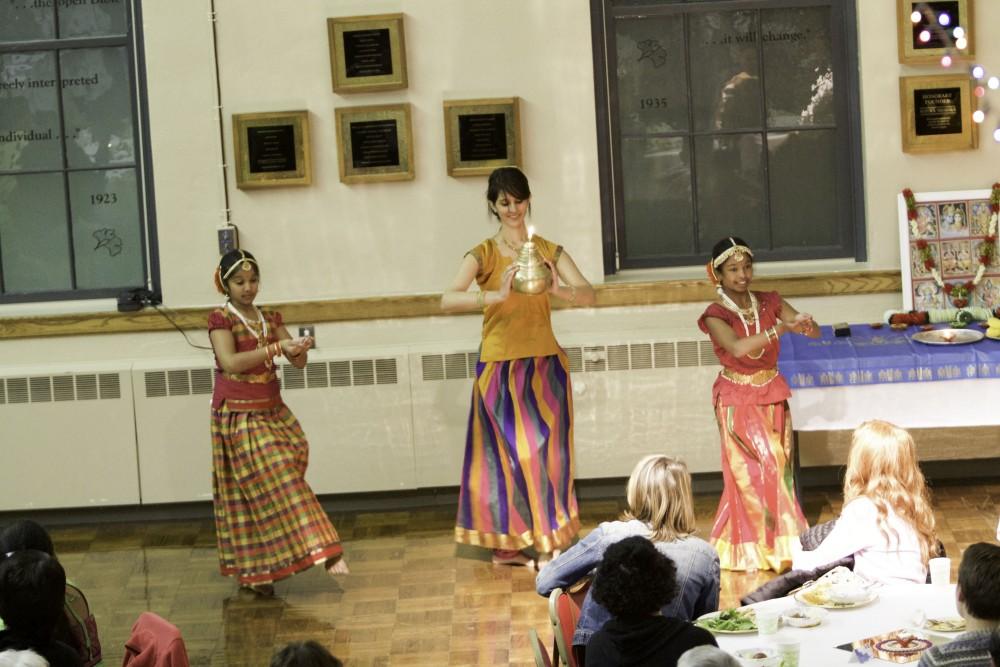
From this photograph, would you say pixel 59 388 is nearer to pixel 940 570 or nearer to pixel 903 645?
pixel 940 570

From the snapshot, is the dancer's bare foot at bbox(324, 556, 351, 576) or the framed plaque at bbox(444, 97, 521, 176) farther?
the framed plaque at bbox(444, 97, 521, 176)

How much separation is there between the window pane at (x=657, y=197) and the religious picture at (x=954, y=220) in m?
1.25

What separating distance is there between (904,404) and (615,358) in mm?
1527

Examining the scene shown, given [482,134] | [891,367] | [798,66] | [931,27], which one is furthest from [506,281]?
[931,27]

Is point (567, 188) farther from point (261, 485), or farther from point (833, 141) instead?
point (261, 485)

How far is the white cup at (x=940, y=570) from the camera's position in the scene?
391cm

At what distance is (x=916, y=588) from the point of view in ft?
13.0

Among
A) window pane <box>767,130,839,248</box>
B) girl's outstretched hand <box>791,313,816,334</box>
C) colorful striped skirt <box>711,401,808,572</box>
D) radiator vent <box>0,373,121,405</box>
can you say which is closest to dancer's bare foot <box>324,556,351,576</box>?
colorful striped skirt <box>711,401,808,572</box>

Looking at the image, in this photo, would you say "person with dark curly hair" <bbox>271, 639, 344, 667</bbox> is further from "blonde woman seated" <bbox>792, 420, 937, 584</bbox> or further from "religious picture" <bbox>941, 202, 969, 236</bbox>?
"religious picture" <bbox>941, 202, 969, 236</bbox>

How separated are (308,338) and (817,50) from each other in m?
3.13

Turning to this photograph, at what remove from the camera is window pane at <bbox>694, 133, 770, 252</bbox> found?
7.50 m

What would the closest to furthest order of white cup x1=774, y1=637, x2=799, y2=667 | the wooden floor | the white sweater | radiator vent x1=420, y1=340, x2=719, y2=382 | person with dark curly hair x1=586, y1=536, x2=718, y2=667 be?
person with dark curly hair x1=586, y1=536, x2=718, y2=667
white cup x1=774, y1=637, x2=799, y2=667
the white sweater
the wooden floor
radiator vent x1=420, y1=340, x2=719, y2=382

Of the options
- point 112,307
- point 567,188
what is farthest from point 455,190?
point 112,307

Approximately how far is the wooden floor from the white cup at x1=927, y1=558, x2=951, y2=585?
181 cm
